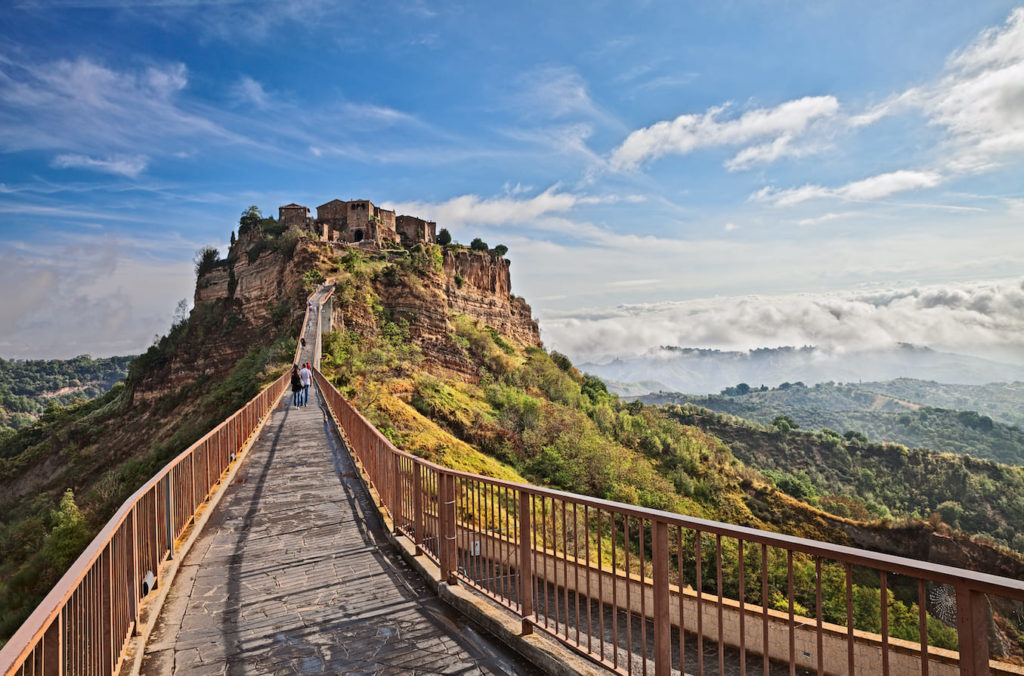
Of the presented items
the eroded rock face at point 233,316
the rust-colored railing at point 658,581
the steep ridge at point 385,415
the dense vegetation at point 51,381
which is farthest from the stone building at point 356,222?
the dense vegetation at point 51,381

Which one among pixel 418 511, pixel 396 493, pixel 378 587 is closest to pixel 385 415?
pixel 396 493

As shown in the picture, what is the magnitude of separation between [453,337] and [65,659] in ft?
127

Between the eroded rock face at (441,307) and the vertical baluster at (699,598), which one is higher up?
the eroded rock face at (441,307)

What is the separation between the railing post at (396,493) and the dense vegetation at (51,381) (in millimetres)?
129516

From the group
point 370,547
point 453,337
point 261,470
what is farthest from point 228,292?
point 370,547

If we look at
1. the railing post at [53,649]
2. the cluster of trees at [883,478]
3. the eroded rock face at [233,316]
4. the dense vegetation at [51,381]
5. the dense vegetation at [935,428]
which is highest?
the eroded rock face at [233,316]

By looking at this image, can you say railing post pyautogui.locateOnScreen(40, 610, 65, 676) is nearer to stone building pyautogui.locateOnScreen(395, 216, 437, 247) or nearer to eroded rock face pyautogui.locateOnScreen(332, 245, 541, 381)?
eroded rock face pyautogui.locateOnScreen(332, 245, 541, 381)

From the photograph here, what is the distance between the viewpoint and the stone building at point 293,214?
5319cm

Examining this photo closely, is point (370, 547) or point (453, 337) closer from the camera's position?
point (370, 547)

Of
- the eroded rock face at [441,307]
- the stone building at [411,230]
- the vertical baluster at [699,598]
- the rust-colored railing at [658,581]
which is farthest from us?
the stone building at [411,230]

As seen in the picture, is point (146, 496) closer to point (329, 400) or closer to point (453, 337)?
point (329, 400)

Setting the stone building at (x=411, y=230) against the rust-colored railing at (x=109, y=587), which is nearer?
the rust-colored railing at (x=109, y=587)

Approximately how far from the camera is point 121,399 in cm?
4406

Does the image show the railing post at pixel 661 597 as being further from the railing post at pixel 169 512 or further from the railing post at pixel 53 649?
the railing post at pixel 169 512
